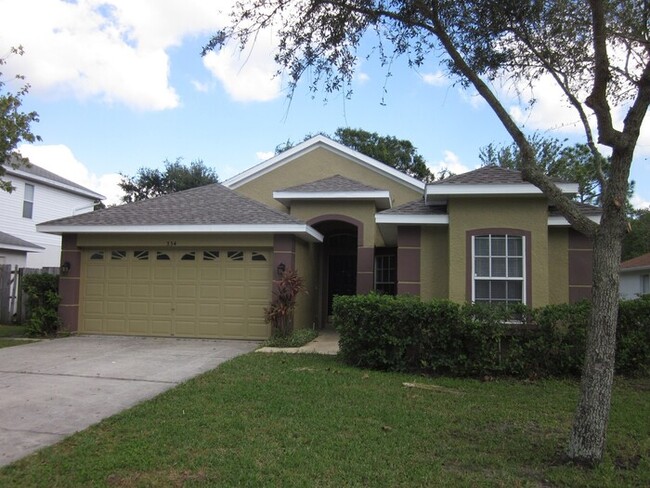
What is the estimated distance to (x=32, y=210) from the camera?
22.2 metres

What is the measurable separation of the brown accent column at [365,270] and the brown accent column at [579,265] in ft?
16.4

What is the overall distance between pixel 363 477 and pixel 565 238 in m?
8.84

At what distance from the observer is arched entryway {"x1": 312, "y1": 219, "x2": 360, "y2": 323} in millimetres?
16672

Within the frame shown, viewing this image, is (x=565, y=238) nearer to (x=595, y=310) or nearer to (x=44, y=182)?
(x=595, y=310)

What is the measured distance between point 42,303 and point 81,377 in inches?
243

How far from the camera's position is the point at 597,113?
4.86m

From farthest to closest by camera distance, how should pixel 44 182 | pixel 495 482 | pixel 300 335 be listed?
1. pixel 44 182
2. pixel 300 335
3. pixel 495 482

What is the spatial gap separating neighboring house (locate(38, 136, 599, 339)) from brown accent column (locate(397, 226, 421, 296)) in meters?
0.02

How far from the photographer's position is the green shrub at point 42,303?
1287 cm

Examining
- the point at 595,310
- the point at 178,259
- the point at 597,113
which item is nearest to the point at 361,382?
the point at 595,310

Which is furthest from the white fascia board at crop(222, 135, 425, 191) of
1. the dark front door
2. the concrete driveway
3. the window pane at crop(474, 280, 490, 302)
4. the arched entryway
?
the concrete driveway

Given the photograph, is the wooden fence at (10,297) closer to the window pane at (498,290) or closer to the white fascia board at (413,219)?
the white fascia board at (413,219)

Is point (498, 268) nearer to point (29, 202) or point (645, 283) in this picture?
point (29, 202)

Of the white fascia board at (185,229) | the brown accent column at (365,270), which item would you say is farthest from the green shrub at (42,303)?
the brown accent column at (365,270)
